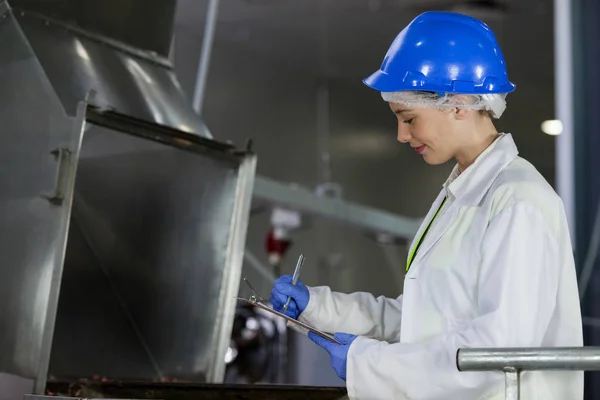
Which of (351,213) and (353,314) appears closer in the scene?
(353,314)

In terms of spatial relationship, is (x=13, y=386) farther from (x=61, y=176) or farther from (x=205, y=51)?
(x=205, y=51)

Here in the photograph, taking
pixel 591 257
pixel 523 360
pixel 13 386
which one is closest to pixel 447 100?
pixel 523 360

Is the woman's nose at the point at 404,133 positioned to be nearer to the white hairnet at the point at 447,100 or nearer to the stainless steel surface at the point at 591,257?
the white hairnet at the point at 447,100

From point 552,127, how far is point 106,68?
6.41 feet

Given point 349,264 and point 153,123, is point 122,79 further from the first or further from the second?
point 349,264

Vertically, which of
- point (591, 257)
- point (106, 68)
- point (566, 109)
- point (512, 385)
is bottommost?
point (512, 385)

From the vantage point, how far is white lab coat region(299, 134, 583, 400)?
1.32 metres

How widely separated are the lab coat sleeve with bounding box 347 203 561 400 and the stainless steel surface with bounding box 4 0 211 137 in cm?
112

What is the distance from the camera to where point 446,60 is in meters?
1.47

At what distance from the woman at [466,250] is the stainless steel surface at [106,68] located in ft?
3.24

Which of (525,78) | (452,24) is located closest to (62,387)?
(452,24)

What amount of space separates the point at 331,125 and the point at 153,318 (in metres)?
3.37

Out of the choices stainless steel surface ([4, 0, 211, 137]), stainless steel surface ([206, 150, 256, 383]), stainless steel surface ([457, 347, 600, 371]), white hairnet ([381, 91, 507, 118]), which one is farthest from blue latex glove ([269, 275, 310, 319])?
stainless steel surface ([206, 150, 256, 383])

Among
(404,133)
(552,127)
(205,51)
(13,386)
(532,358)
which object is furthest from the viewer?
(205,51)
